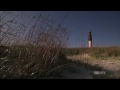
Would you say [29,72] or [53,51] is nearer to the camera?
[29,72]

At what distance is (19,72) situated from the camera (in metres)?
2.38

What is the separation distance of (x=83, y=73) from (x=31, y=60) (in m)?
0.87

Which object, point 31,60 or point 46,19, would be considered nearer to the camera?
point 31,60

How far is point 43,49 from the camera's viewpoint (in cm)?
297

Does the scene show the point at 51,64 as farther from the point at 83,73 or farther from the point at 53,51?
the point at 83,73

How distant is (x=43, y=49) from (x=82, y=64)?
1027mm

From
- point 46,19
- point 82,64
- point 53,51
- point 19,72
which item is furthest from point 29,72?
point 82,64
